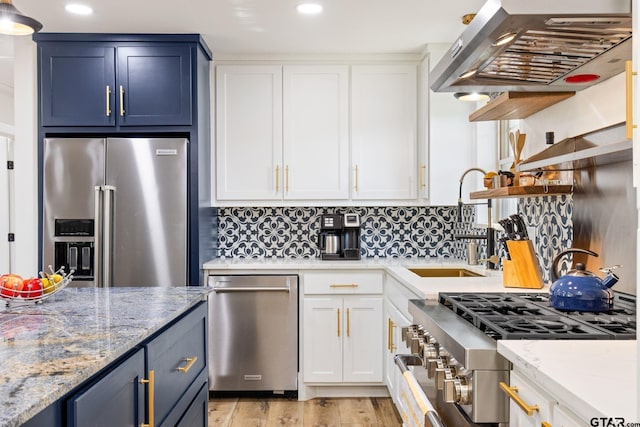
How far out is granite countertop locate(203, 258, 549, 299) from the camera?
2.58m

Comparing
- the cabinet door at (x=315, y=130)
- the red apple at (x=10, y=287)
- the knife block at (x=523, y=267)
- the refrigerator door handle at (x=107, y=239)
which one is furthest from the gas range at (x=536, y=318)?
the refrigerator door handle at (x=107, y=239)

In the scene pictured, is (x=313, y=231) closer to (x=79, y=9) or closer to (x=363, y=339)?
(x=363, y=339)

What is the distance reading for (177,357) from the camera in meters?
1.84

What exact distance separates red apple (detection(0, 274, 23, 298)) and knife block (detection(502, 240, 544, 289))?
2018 millimetres

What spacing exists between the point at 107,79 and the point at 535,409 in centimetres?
332

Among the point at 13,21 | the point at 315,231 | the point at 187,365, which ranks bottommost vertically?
the point at 187,365

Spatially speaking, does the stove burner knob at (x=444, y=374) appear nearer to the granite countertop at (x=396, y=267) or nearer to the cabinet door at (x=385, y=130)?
the granite countertop at (x=396, y=267)

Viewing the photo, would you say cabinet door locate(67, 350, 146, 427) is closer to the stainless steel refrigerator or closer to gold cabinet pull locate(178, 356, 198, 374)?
gold cabinet pull locate(178, 356, 198, 374)

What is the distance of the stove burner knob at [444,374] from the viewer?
5.03 feet

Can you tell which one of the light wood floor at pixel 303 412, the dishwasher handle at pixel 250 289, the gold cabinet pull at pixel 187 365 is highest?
the dishwasher handle at pixel 250 289

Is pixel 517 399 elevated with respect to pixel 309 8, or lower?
lower

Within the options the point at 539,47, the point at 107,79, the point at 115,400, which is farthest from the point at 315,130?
the point at 115,400

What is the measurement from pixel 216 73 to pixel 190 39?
1.34 ft

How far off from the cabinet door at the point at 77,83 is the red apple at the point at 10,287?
6.24 feet
